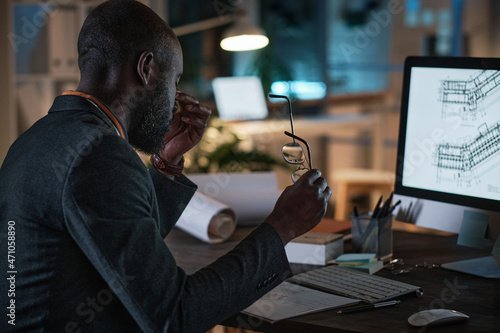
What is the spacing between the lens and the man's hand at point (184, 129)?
4.87 ft

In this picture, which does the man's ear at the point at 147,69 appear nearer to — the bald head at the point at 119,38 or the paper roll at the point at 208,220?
the bald head at the point at 119,38

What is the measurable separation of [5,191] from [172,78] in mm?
364

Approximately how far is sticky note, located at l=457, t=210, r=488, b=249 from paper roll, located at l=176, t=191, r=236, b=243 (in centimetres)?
62

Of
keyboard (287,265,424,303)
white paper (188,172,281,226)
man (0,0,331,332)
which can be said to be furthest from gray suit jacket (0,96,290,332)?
white paper (188,172,281,226)

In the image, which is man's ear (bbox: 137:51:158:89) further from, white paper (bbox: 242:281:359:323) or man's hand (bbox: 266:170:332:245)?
white paper (bbox: 242:281:359:323)

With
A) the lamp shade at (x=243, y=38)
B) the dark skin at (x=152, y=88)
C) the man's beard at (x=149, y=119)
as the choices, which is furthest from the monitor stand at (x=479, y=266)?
the lamp shade at (x=243, y=38)

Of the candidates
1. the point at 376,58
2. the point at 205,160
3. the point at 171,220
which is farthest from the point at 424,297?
the point at 376,58

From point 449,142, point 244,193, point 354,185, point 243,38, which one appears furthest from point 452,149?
point 354,185

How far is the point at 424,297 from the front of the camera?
1219mm

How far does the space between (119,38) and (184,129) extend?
1.51 feet

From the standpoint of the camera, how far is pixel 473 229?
55.0 inches

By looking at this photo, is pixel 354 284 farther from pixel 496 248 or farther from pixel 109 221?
pixel 109 221

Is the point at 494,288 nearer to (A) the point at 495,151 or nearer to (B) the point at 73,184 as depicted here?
(A) the point at 495,151

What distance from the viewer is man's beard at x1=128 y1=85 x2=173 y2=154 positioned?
3.70ft
